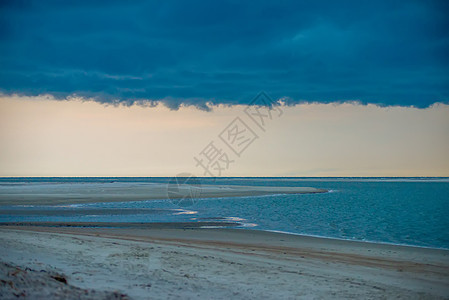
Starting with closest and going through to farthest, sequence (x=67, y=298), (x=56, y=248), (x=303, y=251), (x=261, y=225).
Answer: (x=67, y=298), (x=56, y=248), (x=303, y=251), (x=261, y=225)

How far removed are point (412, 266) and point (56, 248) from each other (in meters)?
14.7

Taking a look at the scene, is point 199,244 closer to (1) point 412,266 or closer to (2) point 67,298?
(1) point 412,266

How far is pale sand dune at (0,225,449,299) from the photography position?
12.2m

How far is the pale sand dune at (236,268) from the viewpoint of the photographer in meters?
12.2

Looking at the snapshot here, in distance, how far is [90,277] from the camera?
1216 cm

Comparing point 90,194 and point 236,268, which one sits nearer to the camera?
point 236,268

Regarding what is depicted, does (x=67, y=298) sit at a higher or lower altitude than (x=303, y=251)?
higher

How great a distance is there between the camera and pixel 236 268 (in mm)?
15117

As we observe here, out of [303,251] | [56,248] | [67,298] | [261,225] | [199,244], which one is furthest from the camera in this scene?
[261,225]

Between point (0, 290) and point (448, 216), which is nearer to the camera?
point (0, 290)

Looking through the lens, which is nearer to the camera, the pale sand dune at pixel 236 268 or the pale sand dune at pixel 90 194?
the pale sand dune at pixel 236 268

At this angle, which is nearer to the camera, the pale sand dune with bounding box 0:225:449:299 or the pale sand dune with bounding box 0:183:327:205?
the pale sand dune with bounding box 0:225:449:299

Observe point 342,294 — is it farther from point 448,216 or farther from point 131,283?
point 448,216

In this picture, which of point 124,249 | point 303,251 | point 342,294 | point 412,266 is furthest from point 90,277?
point 412,266
